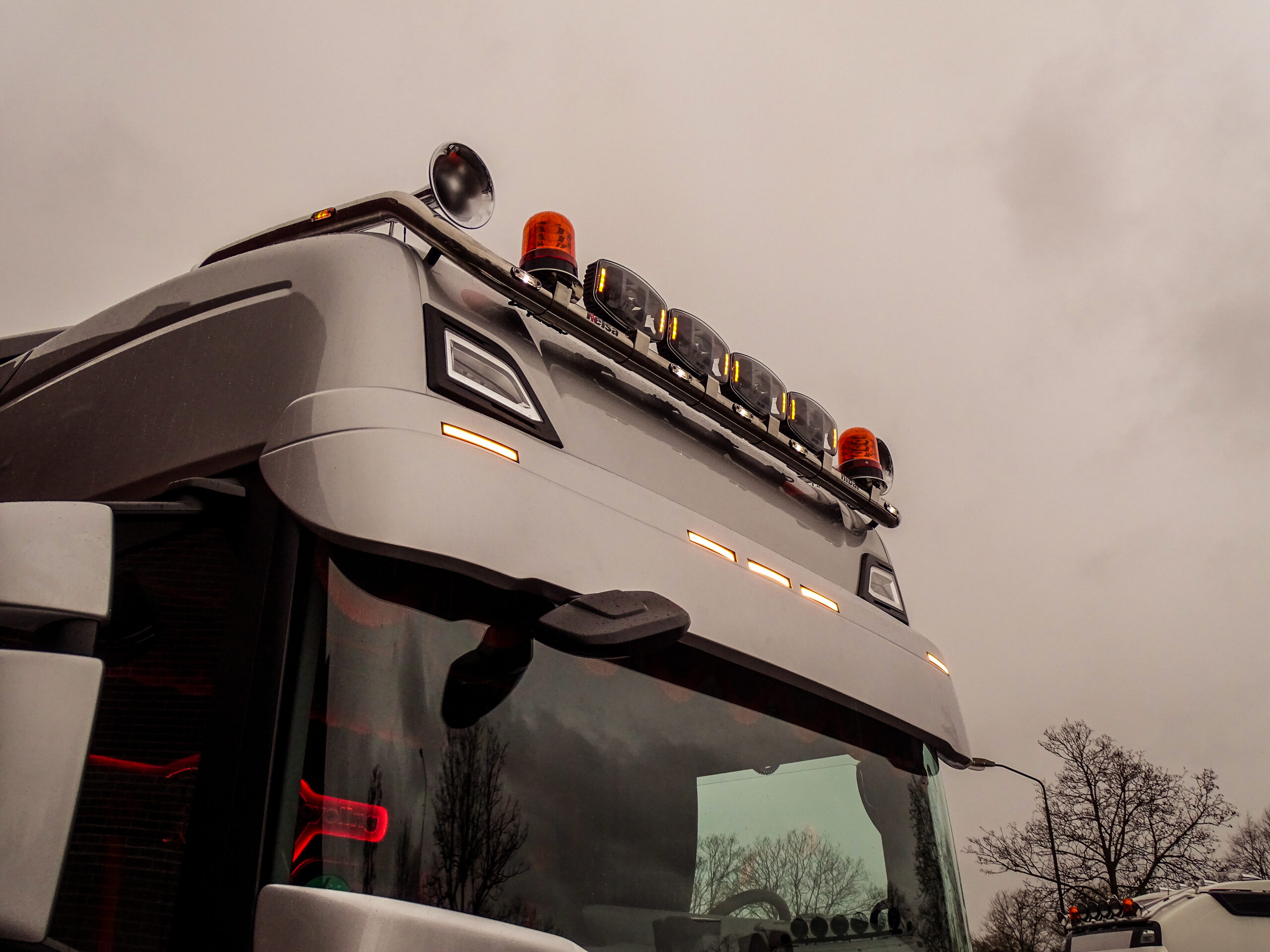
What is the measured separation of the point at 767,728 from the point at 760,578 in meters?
0.38

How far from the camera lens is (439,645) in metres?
1.88

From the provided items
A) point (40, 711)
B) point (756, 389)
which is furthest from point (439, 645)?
point (756, 389)

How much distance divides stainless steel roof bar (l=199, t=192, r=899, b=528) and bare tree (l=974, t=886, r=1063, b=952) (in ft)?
107

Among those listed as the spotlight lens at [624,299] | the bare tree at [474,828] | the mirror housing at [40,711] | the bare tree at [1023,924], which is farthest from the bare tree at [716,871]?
the bare tree at [1023,924]

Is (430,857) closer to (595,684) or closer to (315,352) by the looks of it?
(595,684)

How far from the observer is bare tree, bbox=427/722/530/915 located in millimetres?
1726

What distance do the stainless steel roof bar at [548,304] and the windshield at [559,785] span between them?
2.99 ft

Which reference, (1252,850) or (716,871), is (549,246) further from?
(1252,850)

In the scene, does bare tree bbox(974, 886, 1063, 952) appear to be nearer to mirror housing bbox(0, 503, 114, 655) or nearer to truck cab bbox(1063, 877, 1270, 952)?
truck cab bbox(1063, 877, 1270, 952)

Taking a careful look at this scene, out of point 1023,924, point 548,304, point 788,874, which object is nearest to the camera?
point 788,874

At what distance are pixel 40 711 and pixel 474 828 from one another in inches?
28.2

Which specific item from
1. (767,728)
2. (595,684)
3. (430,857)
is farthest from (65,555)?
(767,728)

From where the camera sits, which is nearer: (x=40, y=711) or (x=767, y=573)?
(x=40, y=711)

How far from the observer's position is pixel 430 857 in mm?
1719
